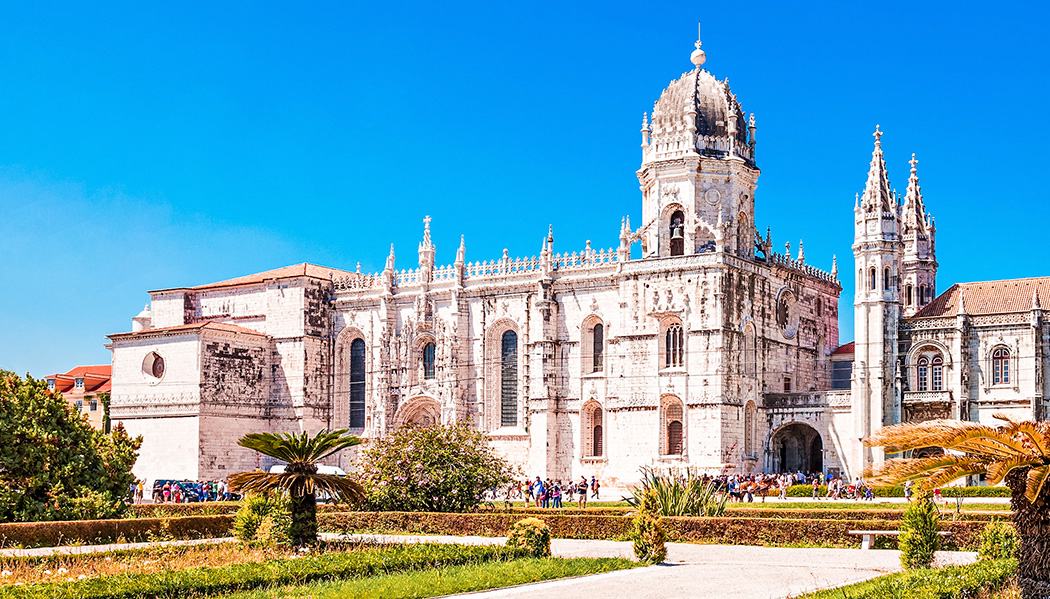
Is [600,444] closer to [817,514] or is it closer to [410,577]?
[817,514]

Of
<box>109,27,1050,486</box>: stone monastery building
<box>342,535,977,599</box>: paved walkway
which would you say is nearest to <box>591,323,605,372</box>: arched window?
<box>109,27,1050,486</box>: stone monastery building

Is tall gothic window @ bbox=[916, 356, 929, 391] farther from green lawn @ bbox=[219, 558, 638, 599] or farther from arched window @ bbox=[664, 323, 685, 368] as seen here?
green lawn @ bbox=[219, 558, 638, 599]

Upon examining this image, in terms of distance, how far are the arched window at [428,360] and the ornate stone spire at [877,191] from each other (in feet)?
75.7

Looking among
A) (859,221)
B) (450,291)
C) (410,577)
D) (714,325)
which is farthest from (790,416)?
(410,577)

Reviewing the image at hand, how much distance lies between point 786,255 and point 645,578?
40130 mm

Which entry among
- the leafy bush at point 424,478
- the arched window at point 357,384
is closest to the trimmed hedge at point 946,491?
the leafy bush at point 424,478

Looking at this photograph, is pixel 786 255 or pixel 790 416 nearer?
pixel 790 416

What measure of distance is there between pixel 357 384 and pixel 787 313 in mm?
23195

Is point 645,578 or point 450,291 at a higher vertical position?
point 450,291

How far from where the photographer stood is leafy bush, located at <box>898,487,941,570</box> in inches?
888

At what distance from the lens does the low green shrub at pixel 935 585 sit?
17.2m

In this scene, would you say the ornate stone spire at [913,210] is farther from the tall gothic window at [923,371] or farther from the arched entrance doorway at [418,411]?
the arched entrance doorway at [418,411]

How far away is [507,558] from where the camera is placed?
24.0 meters

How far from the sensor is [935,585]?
1756cm
